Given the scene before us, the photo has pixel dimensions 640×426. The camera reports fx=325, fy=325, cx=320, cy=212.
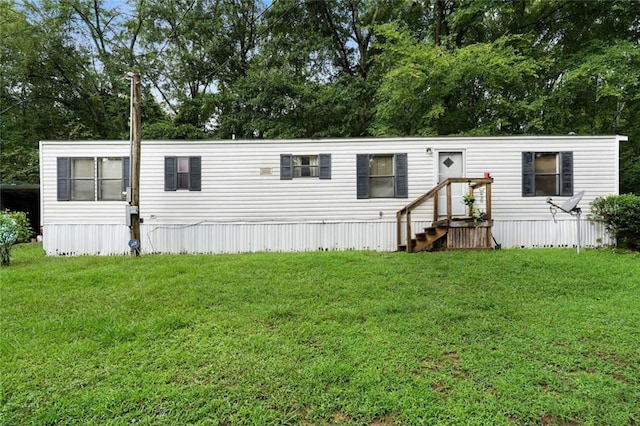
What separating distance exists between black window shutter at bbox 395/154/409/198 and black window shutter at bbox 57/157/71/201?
8.28 metres

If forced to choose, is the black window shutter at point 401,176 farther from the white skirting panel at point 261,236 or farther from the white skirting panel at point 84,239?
the white skirting panel at point 84,239

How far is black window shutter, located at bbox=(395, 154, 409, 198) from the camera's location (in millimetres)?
8203

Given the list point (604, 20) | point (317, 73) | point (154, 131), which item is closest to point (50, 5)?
Result: point (154, 131)

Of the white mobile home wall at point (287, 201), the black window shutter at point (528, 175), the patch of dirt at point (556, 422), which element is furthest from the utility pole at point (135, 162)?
the black window shutter at point (528, 175)

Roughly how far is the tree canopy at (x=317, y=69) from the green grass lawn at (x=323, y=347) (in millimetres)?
8447

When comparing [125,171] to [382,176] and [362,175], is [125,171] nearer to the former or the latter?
[362,175]

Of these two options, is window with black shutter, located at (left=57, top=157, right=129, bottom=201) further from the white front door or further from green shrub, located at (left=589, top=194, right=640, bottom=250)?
green shrub, located at (left=589, top=194, right=640, bottom=250)

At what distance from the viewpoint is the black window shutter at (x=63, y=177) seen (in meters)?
8.13

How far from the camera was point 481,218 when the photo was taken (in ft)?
24.1

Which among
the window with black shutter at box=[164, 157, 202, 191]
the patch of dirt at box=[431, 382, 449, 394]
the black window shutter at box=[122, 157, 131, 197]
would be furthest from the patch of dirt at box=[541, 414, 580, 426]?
the black window shutter at box=[122, 157, 131, 197]

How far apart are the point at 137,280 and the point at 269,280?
213cm

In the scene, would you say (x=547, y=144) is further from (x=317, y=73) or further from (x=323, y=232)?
(x=317, y=73)

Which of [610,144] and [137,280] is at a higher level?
[610,144]

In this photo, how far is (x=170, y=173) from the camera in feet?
27.3
